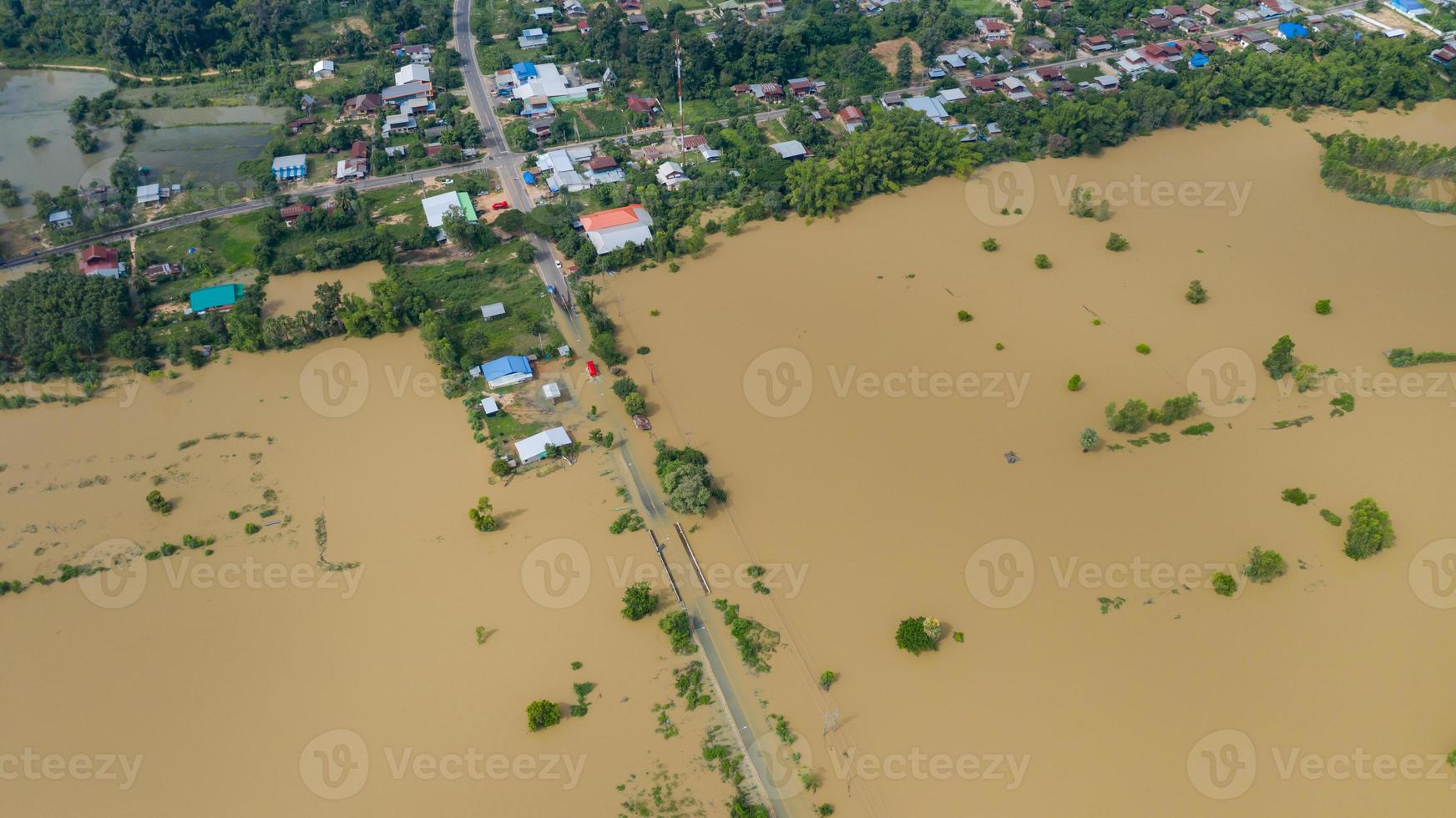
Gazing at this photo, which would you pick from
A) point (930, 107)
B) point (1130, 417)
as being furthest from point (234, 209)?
point (1130, 417)

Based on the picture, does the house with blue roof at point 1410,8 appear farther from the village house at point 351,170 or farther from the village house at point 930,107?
the village house at point 351,170

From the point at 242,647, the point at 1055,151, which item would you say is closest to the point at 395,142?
the point at 242,647

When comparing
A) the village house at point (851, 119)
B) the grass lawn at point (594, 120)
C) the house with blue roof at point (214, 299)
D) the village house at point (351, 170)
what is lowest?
the house with blue roof at point (214, 299)

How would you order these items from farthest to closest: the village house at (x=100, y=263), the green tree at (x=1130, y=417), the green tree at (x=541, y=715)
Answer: the village house at (x=100, y=263) → the green tree at (x=1130, y=417) → the green tree at (x=541, y=715)

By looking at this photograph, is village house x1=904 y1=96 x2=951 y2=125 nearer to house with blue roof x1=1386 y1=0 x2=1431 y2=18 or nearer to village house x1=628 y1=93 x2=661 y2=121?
village house x1=628 y1=93 x2=661 y2=121

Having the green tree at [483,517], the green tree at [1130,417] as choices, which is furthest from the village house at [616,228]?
the green tree at [1130,417]

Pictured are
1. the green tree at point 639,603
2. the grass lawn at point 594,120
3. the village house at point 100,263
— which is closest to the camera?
the green tree at point 639,603

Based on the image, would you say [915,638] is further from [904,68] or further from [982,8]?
[982,8]

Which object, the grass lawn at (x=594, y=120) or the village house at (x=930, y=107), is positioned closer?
the grass lawn at (x=594, y=120)

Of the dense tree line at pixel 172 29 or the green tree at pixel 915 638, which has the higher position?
the dense tree line at pixel 172 29
